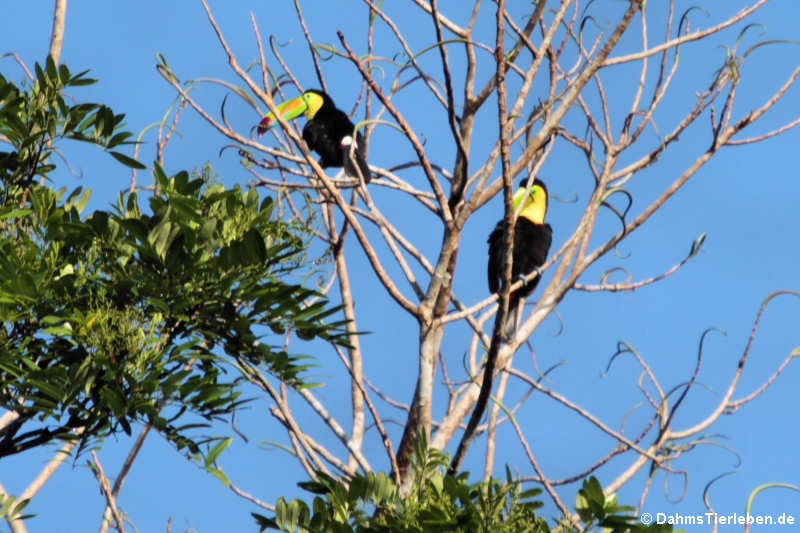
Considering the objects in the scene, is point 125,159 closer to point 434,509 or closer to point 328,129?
point 434,509

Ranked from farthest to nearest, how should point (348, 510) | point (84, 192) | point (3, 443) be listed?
point (84, 192)
point (3, 443)
point (348, 510)

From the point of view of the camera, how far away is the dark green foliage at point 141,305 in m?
2.96

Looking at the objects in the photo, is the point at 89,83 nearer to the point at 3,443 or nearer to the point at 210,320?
the point at 210,320

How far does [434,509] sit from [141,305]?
1048 mm

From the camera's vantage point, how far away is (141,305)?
3078 millimetres

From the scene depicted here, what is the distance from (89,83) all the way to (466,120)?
137cm

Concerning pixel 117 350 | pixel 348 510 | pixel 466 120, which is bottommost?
pixel 348 510

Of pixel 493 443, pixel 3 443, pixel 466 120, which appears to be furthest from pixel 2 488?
pixel 466 120

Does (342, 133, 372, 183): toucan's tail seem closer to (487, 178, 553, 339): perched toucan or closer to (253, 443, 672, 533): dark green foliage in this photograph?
(487, 178, 553, 339): perched toucan

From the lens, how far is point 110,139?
3.49m

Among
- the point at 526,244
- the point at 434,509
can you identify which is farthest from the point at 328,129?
the point at 434,509

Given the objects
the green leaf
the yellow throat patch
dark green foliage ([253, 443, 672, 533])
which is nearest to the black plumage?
the yellow throat patch

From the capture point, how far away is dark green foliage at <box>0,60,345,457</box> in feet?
9.70

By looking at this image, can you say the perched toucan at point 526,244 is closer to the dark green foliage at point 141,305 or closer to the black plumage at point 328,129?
the black plumage at point 328,129
